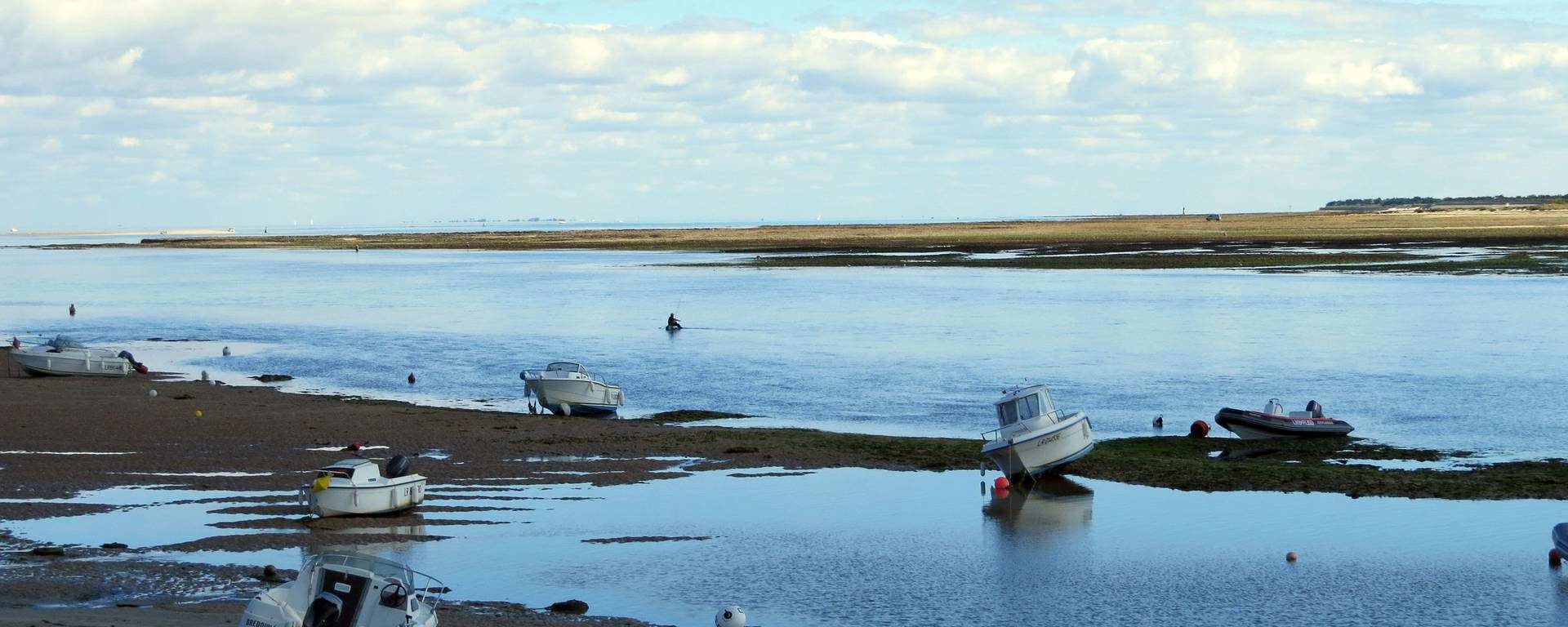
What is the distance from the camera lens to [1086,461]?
98.7 ft

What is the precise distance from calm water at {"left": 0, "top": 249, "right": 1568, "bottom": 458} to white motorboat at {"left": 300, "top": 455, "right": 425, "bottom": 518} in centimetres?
1388

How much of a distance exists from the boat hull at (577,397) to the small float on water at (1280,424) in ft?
52.6

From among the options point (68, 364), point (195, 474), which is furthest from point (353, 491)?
point (68, 364)

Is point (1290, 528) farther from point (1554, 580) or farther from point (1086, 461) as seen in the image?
point (1086, 461)

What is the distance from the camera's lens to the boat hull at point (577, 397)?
39.4 metres

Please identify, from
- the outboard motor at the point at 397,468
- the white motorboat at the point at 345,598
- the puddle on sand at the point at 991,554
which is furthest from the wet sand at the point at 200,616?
→ the outboard motor at the point at 397,468

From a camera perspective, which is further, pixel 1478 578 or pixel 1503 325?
pixel 1503 325

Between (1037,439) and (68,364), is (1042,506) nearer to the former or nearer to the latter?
(1037,439)

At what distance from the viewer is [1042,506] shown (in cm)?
2722

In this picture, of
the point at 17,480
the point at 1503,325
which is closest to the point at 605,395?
the point at 17,480

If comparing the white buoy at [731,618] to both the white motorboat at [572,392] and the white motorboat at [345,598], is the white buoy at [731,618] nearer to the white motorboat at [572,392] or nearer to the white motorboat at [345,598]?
the white motorboat at [345,598]

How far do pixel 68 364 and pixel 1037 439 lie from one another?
3282 centimetres

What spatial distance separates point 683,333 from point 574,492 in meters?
37.8

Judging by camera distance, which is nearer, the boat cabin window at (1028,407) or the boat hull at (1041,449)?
the boat hull at (1041,449)
